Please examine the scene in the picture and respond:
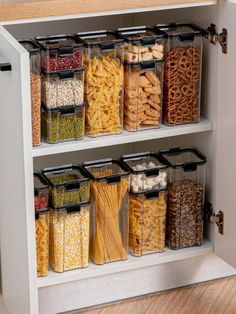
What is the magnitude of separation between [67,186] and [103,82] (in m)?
0.28

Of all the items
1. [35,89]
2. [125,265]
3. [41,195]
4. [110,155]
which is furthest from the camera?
[110,155]

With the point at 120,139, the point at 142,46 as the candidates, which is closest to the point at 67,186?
the point at 120,139

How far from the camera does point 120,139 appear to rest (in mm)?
2262

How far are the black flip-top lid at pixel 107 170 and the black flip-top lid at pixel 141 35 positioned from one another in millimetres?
331

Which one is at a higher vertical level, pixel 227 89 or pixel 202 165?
pixel 227 89

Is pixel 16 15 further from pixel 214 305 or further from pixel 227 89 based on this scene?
pixel 214 305

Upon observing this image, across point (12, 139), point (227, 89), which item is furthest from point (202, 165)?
point (12, 139)

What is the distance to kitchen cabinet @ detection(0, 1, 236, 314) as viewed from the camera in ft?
6.90

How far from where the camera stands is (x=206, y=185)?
96.3 inches

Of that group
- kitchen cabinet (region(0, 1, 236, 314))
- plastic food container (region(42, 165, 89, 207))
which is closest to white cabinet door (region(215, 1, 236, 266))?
kitchen cabinet (region(0, 1, 236, 314))

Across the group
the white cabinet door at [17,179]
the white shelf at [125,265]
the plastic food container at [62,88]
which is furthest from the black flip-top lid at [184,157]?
the white cabinet door at [17,179]

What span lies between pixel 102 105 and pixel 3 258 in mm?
530

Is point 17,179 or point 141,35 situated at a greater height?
point 141,35

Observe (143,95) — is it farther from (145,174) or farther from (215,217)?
(215,217)
